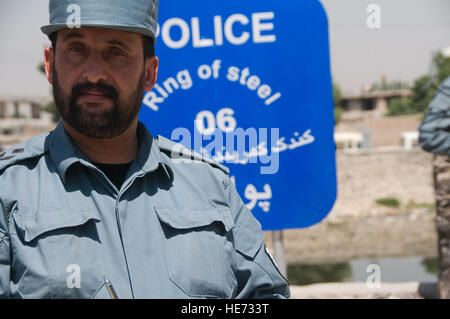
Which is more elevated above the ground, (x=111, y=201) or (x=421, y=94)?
(x=421, y=94)

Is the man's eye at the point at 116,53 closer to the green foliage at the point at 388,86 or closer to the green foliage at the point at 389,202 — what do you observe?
the green foliage at the point at 389,202

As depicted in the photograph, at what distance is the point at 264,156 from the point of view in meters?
2.53

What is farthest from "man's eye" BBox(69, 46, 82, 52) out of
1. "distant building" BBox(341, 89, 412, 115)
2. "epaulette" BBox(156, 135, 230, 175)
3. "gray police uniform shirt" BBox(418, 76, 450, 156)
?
"distant building" BBox(341, 89, 412, 115)

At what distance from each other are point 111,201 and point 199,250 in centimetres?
26

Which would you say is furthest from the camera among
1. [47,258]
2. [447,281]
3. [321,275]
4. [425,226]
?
[425,226]

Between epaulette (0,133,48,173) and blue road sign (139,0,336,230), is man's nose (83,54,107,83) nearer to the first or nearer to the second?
epaulette (0,133,48,173)

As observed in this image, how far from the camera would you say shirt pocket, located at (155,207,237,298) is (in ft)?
4.74

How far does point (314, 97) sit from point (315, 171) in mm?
320

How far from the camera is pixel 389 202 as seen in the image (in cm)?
2214

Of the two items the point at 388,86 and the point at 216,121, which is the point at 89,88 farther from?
the point at 388,86

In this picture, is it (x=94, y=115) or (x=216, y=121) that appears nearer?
(x=94, y=115)

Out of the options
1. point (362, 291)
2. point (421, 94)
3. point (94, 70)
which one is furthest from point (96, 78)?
point (421, 94)

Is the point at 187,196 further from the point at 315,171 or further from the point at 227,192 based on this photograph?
the point at 315,171
